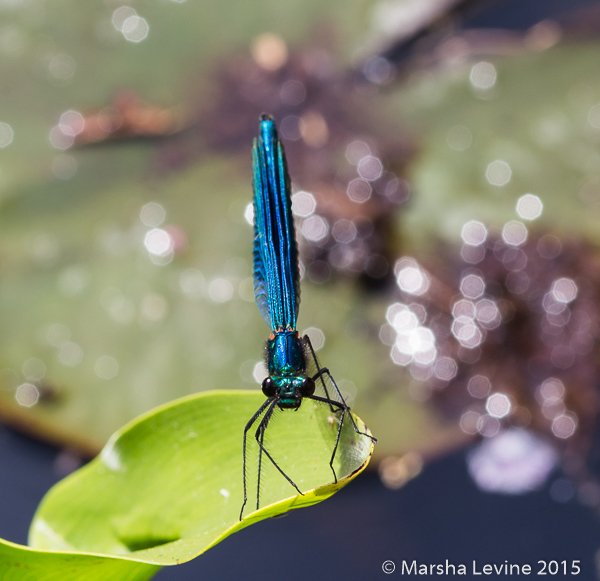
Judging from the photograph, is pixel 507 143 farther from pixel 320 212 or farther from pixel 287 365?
pixel 287 365

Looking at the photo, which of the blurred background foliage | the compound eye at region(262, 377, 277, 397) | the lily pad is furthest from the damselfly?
the lily pad

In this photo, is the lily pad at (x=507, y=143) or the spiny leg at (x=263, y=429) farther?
the lily pad at (x=507, y=143)

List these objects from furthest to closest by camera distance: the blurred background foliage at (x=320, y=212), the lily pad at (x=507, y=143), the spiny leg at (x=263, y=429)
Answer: the lily pad at (x=507, y=143)
the blurred background foliage at (x=320, y=212)
the spiny leg at (x=263, y=429)

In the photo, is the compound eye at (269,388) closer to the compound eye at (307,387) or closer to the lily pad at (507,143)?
the compound eye at (307,387)

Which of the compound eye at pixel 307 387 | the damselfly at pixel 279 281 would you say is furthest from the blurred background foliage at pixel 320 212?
the compound eye at pixel 307 387

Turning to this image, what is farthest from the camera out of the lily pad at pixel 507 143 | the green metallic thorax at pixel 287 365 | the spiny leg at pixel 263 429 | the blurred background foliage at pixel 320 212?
the lily pad at pixel 507 143

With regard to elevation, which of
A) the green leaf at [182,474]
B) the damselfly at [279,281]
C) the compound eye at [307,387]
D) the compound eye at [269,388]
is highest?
the damselfly at [279,281]

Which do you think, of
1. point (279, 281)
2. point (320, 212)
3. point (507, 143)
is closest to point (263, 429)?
point (279, 281)

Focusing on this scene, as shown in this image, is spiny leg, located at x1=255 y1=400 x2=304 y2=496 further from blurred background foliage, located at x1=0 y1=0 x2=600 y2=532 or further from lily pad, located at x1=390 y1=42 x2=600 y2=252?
lily pad, located at x1=390 y1=42 x2=600 y2=252
